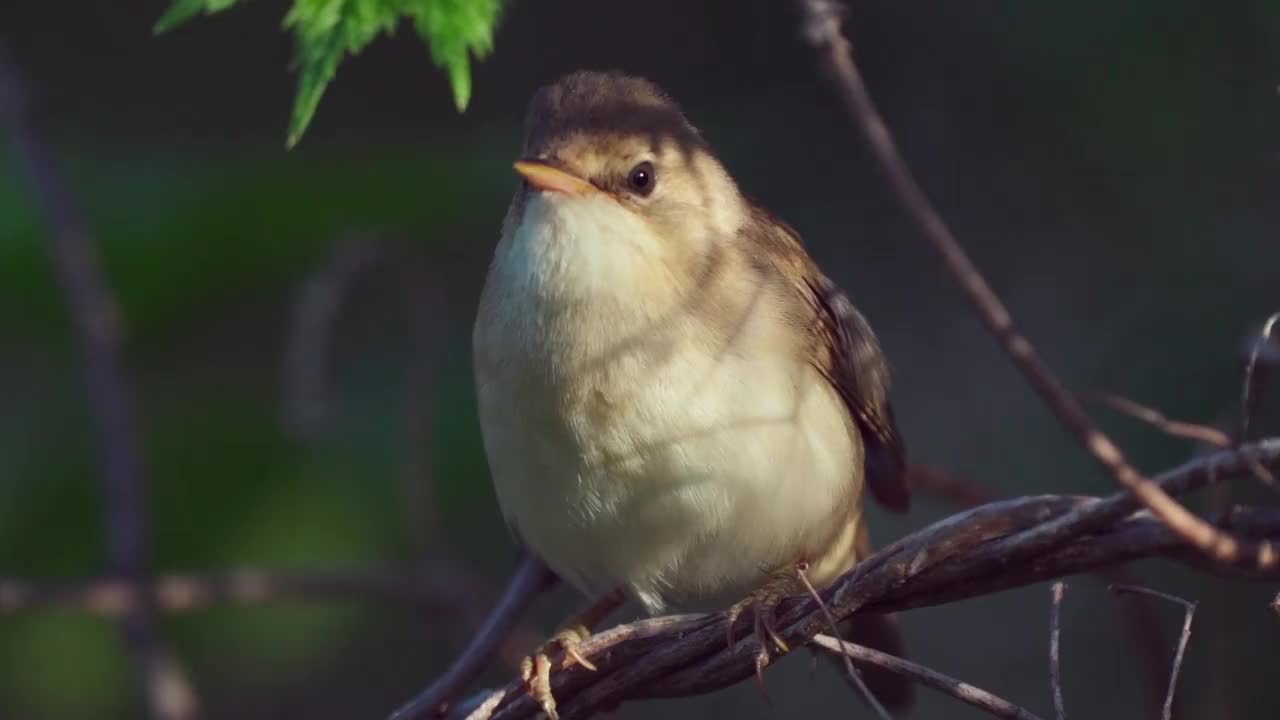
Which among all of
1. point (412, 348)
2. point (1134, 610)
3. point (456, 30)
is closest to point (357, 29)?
point (456, 30)

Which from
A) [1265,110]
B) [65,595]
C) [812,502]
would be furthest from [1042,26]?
[65,595]

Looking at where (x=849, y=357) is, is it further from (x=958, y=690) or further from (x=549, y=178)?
(x=958, y=690)

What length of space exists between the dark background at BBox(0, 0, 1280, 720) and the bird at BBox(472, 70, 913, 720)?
67 centimetres

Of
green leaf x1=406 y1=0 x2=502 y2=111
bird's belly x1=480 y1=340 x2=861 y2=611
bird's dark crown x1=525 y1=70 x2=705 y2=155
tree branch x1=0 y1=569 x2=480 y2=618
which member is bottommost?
tree branch x1=0 y1=569 x2=480 y2=618

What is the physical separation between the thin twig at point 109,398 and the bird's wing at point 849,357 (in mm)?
1497

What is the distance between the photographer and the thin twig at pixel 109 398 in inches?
151

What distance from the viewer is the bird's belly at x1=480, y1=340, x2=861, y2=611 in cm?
293

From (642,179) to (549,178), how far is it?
0.23 meters

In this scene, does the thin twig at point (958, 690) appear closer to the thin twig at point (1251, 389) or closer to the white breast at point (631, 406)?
the thin twig at point (1251, 389)

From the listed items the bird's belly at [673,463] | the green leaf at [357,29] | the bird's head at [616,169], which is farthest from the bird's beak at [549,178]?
the green leaf at [357,29]

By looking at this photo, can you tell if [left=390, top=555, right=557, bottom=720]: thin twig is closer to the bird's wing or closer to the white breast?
the white breast

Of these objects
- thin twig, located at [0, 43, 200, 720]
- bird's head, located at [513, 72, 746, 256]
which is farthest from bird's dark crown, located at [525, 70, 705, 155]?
thin twig, located at [0, 43, 200, 720]

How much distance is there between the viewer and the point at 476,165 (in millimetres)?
4480

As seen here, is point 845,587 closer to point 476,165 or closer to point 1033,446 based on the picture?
point 476,165
